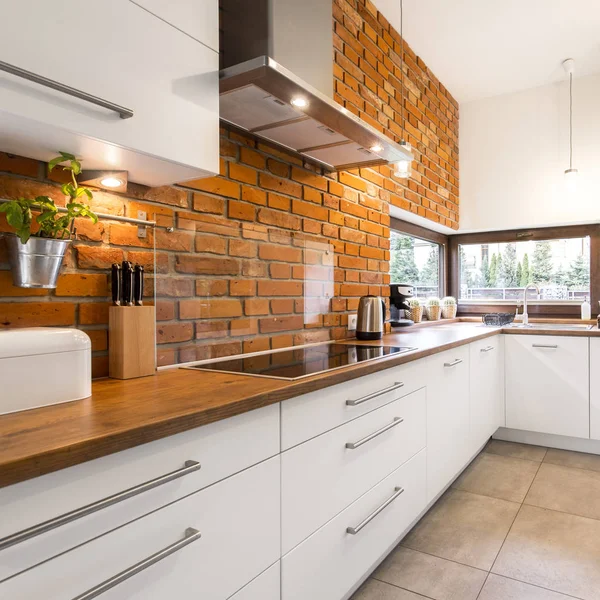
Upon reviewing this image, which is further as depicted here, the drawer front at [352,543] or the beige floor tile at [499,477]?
the beige floor tile at [499,477]

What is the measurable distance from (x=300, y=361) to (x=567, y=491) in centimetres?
181

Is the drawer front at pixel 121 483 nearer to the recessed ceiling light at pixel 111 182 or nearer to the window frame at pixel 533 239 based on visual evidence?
the recessed ceiling light at pixel 111 182

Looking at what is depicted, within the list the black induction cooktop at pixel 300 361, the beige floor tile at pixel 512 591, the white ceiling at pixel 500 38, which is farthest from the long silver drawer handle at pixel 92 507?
the white ceiling at pixel 500 38

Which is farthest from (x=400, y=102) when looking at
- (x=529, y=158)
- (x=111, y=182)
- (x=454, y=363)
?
(x=111, y=182)

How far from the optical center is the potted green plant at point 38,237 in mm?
1058

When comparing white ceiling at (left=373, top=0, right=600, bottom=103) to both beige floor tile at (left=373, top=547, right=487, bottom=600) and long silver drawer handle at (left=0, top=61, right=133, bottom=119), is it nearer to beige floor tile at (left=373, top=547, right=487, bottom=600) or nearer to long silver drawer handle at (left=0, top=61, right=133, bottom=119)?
long silver drawer handle at (left=0, top=61, right=133, bottom=119)

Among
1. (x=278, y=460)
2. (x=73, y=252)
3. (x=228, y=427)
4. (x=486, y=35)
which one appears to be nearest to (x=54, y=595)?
(x=228, y=427)

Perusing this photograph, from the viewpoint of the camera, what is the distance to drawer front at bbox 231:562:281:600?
107 centimetres

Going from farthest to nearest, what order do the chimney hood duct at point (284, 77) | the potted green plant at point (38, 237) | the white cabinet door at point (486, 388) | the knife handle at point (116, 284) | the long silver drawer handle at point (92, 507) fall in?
the white cabinet door at point (486, 388) → the chimney hood duct at point (284, 77) → the knife handle at point (116, 284) → the potted green plant at point (38, 237) → the long silver drawer handle at point (92, 507)

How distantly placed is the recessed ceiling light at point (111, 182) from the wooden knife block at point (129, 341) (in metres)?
0.35

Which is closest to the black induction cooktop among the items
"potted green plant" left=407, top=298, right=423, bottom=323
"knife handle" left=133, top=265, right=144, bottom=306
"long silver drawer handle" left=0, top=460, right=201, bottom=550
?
"knife handle" left=133, top=265, right=144, bottom=306

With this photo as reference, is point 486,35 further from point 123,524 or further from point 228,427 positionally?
point 123,524

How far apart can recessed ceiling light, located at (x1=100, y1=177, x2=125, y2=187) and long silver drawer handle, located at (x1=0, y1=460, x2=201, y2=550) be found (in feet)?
2.69

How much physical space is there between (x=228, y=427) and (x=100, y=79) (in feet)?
2.66
